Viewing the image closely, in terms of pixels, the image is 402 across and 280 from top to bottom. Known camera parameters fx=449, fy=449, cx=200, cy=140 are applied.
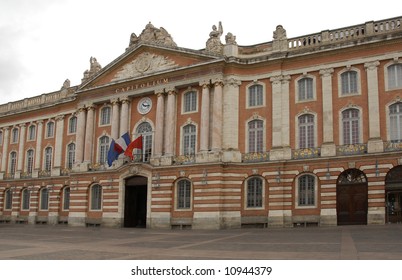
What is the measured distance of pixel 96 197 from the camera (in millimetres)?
40594

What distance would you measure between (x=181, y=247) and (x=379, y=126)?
17353mm

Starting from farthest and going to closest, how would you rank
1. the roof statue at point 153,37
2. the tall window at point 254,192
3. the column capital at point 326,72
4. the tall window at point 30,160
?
1. the tall window at point 30,160
2. the roof statue at point 153,37
3. the tall window at point 254,192
4. the column capital at point 326,72

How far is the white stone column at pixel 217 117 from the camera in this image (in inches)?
1344

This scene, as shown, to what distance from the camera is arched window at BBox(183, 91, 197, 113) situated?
36.8 meters

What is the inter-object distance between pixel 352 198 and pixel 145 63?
20.4 m

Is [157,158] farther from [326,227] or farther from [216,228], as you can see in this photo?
[326,227]

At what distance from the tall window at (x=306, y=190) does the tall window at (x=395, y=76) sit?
27.2 feet

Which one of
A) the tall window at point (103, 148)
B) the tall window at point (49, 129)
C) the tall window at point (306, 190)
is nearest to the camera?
the tall window at point (306, 190)

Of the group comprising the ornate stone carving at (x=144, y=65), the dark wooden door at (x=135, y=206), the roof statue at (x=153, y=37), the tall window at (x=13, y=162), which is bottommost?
the dark wooden door at (x=135, y=206)

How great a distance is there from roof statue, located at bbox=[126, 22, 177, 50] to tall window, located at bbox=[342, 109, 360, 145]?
15.6 metres

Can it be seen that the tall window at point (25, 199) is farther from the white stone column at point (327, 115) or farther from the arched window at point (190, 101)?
the white stone column at point (327, 115)

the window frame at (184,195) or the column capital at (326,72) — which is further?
the window frame at (184,195)

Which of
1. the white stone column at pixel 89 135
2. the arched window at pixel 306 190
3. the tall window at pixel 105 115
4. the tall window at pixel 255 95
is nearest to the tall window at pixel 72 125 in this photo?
the white stone column at pixel 89 135

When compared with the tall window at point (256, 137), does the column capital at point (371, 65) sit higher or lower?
higher
